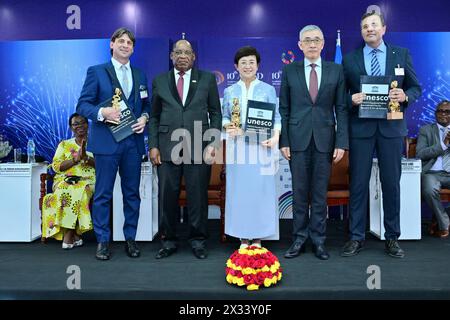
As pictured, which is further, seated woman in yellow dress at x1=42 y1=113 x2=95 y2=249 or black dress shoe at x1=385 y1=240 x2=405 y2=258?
seated woman in yellow dress at x1=42 y1=113 x2=95 y2=249

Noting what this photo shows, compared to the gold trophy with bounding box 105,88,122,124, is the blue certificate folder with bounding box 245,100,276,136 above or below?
below

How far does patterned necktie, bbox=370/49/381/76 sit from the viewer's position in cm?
344

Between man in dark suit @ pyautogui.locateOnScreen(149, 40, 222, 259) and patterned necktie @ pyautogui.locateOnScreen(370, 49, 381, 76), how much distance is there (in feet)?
4.10

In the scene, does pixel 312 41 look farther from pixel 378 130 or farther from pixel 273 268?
pixel 273 268

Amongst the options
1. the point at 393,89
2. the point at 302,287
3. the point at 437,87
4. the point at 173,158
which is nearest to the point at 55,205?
the point at 173,158

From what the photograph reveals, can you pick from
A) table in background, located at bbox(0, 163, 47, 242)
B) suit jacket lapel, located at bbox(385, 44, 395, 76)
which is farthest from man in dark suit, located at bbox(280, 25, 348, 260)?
table in background, located at bbox(0, 163, 47, 242)

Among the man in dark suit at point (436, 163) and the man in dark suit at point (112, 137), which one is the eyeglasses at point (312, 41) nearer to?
the man in dark suit at point (112, 137)

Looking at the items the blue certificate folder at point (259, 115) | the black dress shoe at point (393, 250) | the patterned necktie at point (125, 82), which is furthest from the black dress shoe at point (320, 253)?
the patterned necktie at point (125, 82)

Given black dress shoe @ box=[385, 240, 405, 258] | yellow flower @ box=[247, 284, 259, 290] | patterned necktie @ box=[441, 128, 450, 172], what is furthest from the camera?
patterned necktie @ box=[441, 128, 450, 172]

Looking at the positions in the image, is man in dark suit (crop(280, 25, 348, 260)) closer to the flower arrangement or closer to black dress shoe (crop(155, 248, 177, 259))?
the flower arrangement

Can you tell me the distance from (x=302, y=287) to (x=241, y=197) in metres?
0.99

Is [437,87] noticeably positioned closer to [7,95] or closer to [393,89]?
[393,89]
